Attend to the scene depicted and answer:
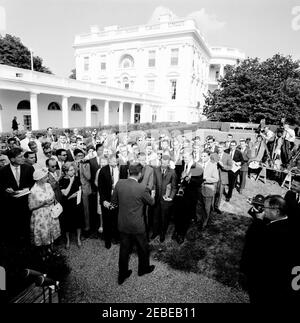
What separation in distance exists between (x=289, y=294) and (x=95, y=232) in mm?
3894

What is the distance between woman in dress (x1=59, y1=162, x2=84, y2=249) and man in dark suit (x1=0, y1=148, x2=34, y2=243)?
2.35ft

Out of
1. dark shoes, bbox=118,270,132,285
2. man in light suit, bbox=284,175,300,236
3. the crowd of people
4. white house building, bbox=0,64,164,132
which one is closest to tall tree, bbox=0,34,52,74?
white house building, bbox=0,64,164,132

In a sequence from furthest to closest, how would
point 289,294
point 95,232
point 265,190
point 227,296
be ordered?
point 265,190
point 95,232
point 227,296
point 289,294

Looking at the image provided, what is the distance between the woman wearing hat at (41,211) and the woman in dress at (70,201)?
0.54 meters

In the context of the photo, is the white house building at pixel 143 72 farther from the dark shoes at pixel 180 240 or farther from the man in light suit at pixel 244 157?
the dark shoes at pixel 180 240

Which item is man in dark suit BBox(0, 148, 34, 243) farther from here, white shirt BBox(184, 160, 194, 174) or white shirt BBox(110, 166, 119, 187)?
white shirt BBox(184, 160, 194, 174)

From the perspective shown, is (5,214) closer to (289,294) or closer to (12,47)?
(289,294)

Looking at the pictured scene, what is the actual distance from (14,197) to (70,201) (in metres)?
1.03

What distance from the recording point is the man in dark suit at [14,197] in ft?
13.7

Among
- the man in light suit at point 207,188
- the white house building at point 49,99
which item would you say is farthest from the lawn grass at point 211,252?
the white house building at point 49,99

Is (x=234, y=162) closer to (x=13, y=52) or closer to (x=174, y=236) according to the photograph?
(x=174, y=236)

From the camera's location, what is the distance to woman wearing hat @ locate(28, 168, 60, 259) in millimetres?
3650

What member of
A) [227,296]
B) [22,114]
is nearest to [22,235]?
[227,296]
